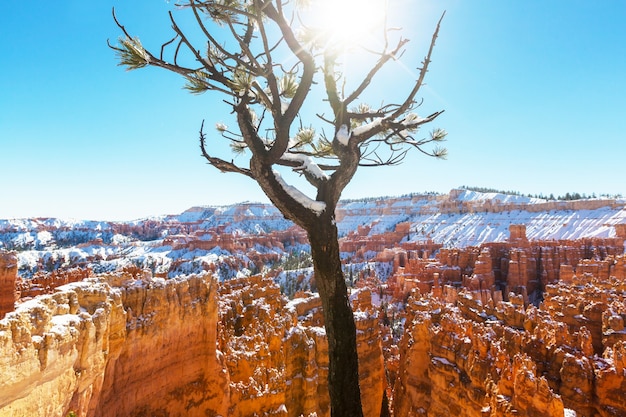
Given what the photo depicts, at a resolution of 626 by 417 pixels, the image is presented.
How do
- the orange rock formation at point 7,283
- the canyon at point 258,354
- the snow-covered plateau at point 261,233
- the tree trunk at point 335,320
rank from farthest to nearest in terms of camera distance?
→ 1. the snow-covered plateau at point 261,233
2. the orange rock formation at point 7,283
3. the canyon at point 258,354
4. the tree trunk at point 335,320

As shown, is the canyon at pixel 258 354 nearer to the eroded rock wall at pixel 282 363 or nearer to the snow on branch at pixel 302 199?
the eroded rock wall at pixel 282 363

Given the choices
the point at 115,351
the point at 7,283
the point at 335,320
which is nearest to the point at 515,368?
the point at 335,320

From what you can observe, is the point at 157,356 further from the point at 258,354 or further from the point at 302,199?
the point at 302,199

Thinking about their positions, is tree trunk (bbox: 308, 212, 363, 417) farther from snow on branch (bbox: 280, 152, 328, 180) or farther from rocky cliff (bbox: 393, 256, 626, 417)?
rocky cliff (bbox: 393, 256, 626, 417)

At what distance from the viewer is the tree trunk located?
305 cm

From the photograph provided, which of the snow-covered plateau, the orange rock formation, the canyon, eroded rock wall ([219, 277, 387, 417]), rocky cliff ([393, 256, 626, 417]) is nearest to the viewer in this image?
the canyon

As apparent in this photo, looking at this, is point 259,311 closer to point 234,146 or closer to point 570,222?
point 234,146

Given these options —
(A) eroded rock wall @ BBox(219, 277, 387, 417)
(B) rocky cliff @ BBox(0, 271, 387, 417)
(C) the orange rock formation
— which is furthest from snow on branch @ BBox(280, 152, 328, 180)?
(C) the orange rock formation

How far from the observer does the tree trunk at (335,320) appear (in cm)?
305

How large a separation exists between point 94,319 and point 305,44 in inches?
170

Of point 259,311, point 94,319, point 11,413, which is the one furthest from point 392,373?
point 11,413

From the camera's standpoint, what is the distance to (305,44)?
332 centimetres

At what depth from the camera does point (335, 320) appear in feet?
10.2

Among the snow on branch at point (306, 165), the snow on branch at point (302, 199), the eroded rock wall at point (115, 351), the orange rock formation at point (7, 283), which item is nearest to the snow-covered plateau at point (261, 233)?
the orange rock formation at point (7, 283)
